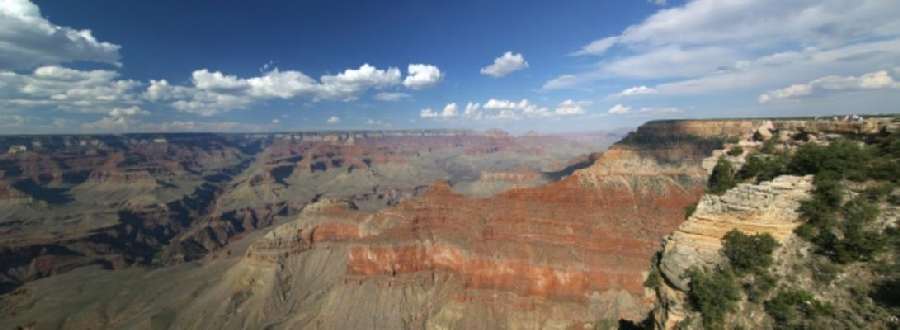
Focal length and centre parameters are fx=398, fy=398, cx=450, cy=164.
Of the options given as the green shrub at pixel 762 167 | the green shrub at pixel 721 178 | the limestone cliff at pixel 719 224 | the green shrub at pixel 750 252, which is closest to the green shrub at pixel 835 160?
the green shrub at pixel 762 167

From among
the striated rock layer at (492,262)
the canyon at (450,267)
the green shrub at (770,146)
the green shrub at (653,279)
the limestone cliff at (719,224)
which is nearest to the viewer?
the limestone cliff at (719,224)

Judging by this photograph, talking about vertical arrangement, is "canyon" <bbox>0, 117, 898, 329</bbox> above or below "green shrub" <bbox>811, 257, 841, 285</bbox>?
below

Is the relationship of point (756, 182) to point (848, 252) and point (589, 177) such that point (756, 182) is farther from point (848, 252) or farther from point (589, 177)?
point (589, 177)

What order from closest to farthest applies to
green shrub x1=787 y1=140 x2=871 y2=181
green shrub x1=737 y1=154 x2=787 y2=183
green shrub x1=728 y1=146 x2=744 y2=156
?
green shrub x1=787 y1=140 x2=871 y2=181 < green shrub x1=737 y1=154 x2=787 y2=183 < green shrub x1=728 y1=146 x2=744 y2=156

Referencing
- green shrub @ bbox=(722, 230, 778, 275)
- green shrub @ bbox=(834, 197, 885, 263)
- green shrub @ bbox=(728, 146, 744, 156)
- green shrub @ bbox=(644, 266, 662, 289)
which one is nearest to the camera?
green shrub @ bbox=(834, 197, 885, 263)

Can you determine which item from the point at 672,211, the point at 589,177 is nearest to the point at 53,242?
the point at 589,177

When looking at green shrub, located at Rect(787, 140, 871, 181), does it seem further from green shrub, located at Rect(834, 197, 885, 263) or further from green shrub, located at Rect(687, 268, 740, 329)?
green shrub, located at Rect(687, 268, 740, 329)

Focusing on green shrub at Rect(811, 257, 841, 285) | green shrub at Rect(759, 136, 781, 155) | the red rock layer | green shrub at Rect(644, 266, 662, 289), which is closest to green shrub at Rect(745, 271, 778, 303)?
green shrub at Rect(811, 257, 841, 285)

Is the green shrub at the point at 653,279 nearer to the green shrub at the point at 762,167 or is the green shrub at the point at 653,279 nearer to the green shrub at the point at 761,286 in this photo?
the green shrub at the point at 761,286
